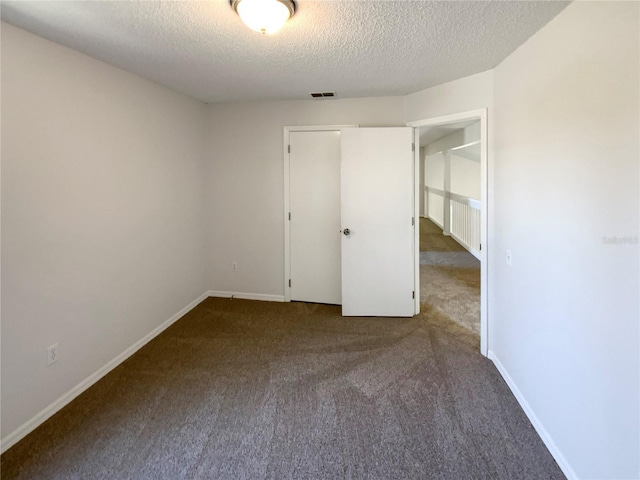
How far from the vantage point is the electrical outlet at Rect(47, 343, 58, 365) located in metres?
2.03

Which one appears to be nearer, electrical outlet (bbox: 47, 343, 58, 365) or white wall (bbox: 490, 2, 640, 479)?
white wall (bbox: 490, 2, 640, 479)

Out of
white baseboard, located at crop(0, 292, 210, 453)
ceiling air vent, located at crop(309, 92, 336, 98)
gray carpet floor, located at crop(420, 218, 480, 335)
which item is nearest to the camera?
white baseboard, located at crop(0, 292, 210, 453)

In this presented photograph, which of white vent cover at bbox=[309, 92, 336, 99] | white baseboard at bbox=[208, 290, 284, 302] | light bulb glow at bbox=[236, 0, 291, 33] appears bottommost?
white baseboard at bbox=[208, 290, 284, 302]

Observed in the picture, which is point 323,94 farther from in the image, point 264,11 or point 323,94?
point 264,11

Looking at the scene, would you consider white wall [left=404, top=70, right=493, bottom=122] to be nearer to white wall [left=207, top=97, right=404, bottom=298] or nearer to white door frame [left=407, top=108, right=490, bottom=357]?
white door frame [left=407, top=108, right=490, bottom=357]

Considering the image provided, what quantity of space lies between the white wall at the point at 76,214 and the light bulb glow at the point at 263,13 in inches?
52.6

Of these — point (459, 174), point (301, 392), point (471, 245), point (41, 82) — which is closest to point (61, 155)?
point (41, 82)

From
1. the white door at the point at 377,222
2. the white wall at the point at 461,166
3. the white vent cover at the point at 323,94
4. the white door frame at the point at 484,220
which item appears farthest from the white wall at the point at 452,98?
the white wall at the point at 461,166

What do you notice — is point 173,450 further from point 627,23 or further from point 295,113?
point 295,113

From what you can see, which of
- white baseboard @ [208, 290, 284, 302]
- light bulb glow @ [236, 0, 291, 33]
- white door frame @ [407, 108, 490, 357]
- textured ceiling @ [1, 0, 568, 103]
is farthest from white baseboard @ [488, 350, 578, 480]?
light bulb glow @ [236, 0, 291, 33]

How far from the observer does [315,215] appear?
3.81 meters

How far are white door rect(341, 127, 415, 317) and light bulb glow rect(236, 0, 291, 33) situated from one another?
5.86ft

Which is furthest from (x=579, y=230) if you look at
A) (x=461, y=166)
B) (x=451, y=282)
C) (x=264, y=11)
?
(x=461, y=166)

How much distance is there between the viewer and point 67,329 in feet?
7.10
